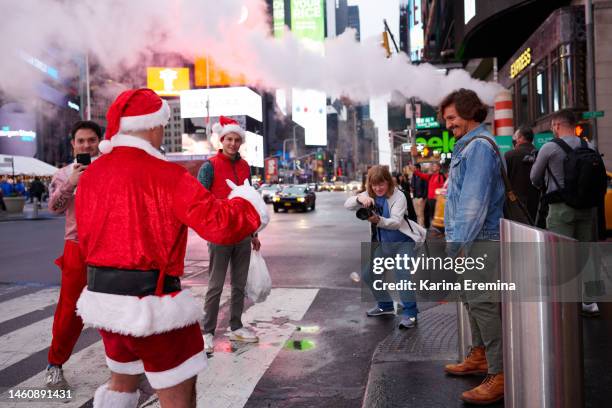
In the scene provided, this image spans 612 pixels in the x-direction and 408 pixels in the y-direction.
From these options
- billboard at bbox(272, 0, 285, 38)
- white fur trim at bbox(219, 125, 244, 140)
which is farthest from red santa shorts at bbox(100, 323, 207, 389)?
billboard at bbox(272, 0, 285, 38)

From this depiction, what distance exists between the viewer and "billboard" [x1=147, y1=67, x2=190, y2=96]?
86.2 m

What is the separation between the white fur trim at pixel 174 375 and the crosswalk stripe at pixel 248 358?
1390 millimetres

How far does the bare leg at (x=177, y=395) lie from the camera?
2371 mm

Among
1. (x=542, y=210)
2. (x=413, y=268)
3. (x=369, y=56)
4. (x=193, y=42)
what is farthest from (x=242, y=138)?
(x=193, y=42)

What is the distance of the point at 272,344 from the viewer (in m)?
5.01

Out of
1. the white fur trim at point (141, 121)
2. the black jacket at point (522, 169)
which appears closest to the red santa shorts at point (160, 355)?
the white fur trim at point (141, 121)


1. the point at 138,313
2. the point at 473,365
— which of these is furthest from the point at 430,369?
the point at 138,313

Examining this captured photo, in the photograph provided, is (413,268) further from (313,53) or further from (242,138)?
(313,53)

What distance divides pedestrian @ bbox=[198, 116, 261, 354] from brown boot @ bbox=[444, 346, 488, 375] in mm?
1844

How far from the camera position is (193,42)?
23.9 m

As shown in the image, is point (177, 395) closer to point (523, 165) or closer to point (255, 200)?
point (255, 200)

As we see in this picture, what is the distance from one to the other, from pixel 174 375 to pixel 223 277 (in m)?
2.61

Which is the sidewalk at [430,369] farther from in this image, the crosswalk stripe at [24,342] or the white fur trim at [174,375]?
the crosswalk stripe at [24,342]

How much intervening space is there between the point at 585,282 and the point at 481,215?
2798 millimetres
